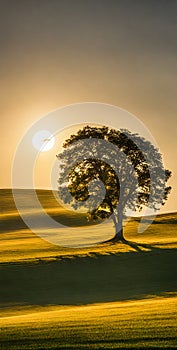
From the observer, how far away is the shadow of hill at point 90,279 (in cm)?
4903

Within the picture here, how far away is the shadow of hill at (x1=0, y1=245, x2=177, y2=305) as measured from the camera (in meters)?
49.0

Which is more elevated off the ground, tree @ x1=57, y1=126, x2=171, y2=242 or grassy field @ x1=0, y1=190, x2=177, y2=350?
tree @ x1=57, y1=126, x2=171, y2=242

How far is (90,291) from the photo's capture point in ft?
168

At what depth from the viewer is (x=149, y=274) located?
56.6 m

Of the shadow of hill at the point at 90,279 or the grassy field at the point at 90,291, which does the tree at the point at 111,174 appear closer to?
the grassy field at the point at 90,291

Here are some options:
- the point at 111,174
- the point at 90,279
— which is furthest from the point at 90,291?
the point at 111,174

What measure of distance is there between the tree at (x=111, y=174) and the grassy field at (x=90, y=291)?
5.16 meters

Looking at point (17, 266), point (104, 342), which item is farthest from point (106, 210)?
point (104, 342)

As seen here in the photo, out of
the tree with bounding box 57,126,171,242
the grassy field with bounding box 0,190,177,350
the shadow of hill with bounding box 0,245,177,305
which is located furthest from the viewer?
the tree with bounding box 57,126,171,242

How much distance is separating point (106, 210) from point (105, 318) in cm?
4699

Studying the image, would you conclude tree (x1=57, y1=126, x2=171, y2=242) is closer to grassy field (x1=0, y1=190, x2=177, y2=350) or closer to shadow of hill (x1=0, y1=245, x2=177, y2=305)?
grassy field (x1=0, y1=190, x2=177, y2=350)

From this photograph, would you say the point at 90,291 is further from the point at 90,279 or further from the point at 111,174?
the point at 111,174

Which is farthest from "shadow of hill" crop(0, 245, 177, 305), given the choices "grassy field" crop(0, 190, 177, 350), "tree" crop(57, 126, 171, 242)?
"tree" crop(57, 126, 171, 242)

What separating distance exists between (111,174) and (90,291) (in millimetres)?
29121
